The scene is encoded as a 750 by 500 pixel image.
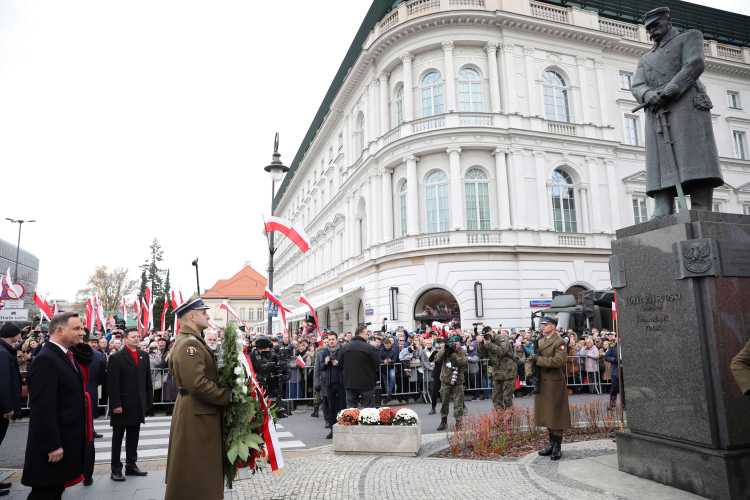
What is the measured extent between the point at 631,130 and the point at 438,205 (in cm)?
1312

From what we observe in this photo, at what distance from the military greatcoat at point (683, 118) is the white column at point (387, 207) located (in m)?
19.9

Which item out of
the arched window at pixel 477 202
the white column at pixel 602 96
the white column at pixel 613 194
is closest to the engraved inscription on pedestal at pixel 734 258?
the arched window at pixel 477 202

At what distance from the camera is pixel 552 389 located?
7.30 meters

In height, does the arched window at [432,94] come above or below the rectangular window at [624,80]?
below

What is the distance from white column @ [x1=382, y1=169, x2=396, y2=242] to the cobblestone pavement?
763 inches

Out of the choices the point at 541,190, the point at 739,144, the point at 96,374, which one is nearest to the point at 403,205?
the point at 541,190

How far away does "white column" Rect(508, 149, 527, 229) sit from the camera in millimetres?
24625

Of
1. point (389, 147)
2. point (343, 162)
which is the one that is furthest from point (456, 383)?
point (343, 162)

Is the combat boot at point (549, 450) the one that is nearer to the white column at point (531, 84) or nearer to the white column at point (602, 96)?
the white column at point (531, 84)

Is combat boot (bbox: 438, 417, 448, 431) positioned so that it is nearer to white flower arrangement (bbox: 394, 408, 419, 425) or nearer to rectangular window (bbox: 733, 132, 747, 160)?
white flower arrangement (bbox: 394, 408, 419, 425)

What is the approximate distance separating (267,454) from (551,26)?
90.7ft

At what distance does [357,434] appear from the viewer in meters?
7.77

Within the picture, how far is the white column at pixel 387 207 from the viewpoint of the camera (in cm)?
2653

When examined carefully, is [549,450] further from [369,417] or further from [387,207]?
[387,207]
